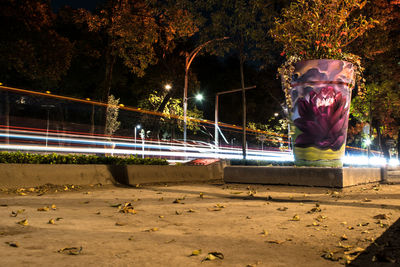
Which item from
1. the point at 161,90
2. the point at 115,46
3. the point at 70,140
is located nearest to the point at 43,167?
the point at 70,140

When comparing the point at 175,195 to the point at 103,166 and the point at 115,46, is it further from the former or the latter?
the point at 115,46

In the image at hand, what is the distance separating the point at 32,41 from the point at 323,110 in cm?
2042

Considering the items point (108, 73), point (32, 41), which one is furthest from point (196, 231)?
point (32, 41)

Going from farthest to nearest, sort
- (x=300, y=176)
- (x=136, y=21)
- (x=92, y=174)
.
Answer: (x=136, y=21) < (x=92, y=174) < (x=300, y=176)

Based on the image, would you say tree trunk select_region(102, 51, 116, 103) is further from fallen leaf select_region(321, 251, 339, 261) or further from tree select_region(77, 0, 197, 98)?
fallen leaf select_region(321, 251, 339, 261)

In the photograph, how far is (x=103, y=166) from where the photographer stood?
40.3 feet

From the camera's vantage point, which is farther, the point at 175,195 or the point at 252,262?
the point at 175,195

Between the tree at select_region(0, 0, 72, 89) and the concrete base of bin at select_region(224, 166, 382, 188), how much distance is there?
1694cm

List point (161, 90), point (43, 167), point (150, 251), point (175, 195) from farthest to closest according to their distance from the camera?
point (161, 90) → point (43, 167) → point (175, 195) → point (150, 251)

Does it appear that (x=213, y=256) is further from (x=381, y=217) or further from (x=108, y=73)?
(x=108, y=73)

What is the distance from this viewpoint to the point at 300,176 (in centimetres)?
1165

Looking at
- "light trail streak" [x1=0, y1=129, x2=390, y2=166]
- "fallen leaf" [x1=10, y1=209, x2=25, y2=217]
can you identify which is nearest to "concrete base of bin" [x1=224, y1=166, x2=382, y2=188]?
"light trail streak" [x1=0, y1=129, x2=390, y2=166]

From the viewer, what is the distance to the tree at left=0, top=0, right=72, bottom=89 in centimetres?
2456

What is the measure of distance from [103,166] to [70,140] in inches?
569
